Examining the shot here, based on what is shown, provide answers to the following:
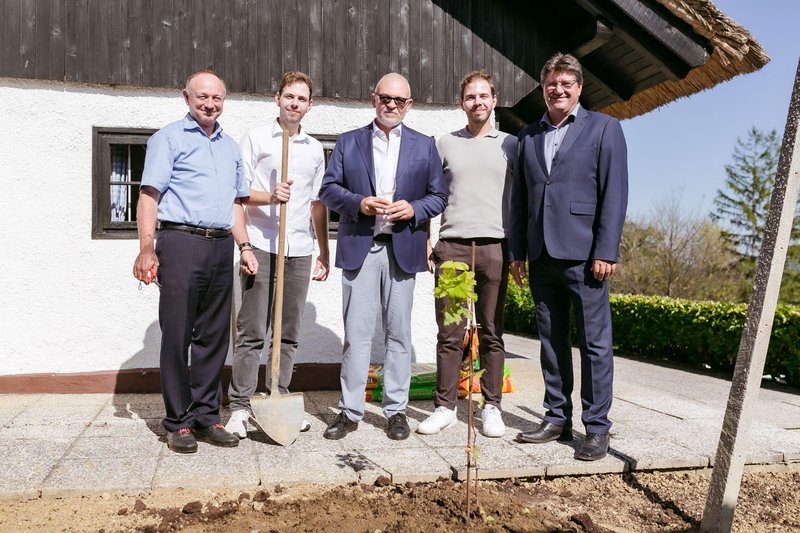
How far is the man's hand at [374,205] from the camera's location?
4.07 meters

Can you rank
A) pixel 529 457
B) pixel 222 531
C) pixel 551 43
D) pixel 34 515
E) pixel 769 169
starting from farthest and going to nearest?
1. pixel 769 169
2. pixel 551 43
3. pixel 529 457
4. pixel 34 515
5. pixel 222 531

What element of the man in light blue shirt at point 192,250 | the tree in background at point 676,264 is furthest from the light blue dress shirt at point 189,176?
the tree in background at point 676,264

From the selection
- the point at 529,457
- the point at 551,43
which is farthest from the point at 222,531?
the point at 551,43

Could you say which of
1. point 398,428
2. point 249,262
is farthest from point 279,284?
point 398,428

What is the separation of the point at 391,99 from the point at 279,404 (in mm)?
1984

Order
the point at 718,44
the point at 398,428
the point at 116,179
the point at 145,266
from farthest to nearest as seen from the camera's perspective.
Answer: the point at 116,179, the point at 718,44, the point at 398,428, the point at 145,266

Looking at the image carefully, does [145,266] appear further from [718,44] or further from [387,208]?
[718,44]

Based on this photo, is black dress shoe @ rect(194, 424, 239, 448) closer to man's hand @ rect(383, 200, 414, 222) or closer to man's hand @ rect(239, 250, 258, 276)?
man's hand @ rect(239, 250, 258, 276)

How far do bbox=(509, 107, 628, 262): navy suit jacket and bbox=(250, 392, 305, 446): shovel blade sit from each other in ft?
5.74

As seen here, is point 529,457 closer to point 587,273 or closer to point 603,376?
point 603,376

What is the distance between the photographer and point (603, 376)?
400 cm

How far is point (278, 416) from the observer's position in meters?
4.01

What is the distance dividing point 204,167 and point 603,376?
105 inches

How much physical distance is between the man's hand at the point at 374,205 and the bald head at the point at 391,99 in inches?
21.6
